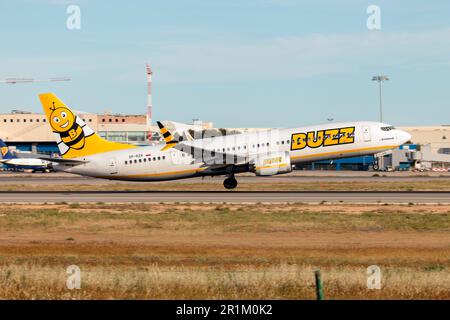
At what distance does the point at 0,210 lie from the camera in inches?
2010

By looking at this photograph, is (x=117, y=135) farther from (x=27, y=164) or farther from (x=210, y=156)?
(x=210, y=156)

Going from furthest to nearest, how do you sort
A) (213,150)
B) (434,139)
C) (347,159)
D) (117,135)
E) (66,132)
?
1. (117,135)
2. (434,139)
3. (347,159)
4. (66,132)
5. (213,150)

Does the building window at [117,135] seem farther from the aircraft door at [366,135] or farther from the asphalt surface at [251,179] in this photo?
the aircraft door at [366,135]

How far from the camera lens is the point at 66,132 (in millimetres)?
→ 68438

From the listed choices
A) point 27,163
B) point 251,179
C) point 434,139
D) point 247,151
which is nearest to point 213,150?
point 247,151

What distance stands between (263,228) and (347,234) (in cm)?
501

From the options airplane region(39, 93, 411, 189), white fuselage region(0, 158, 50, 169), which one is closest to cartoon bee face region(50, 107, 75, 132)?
airplane region(39, 93, 411, 189)

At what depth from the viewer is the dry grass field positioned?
20.8m

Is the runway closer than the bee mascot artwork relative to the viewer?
Yes

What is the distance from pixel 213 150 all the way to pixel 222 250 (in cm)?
3486

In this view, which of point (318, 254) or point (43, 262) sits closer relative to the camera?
point (43, 262)

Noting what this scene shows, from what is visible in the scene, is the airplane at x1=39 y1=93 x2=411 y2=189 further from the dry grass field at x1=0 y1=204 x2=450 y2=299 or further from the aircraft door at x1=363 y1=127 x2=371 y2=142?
the dry grass field at x1=0 y1=204 x2=450 y2=299
